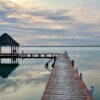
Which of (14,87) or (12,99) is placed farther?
(14,87)

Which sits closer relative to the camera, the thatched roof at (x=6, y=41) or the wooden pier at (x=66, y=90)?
the wooden pier at (x=66, y=90)

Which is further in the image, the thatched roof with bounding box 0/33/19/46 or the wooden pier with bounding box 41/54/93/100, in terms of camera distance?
the thatched roof with bounding box 0/33/19/46

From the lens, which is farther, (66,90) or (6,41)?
(6,41)

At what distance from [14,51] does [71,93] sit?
40320mm

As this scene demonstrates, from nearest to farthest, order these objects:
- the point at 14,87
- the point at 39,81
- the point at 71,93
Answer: the point at 71,93, the point at 14,87, the point at 39,81

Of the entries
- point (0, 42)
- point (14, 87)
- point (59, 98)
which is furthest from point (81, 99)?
point (0, 42)

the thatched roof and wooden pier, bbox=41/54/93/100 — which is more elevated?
the thatched roof

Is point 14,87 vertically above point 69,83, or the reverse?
point 69,83

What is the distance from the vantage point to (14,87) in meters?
22.8

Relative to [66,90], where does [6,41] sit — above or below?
above

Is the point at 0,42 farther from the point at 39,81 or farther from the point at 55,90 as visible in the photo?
the point at 55,90

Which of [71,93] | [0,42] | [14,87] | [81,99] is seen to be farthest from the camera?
[0,42]

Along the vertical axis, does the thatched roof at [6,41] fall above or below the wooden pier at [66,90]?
above

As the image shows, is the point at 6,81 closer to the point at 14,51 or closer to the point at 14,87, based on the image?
the point at 14,87
